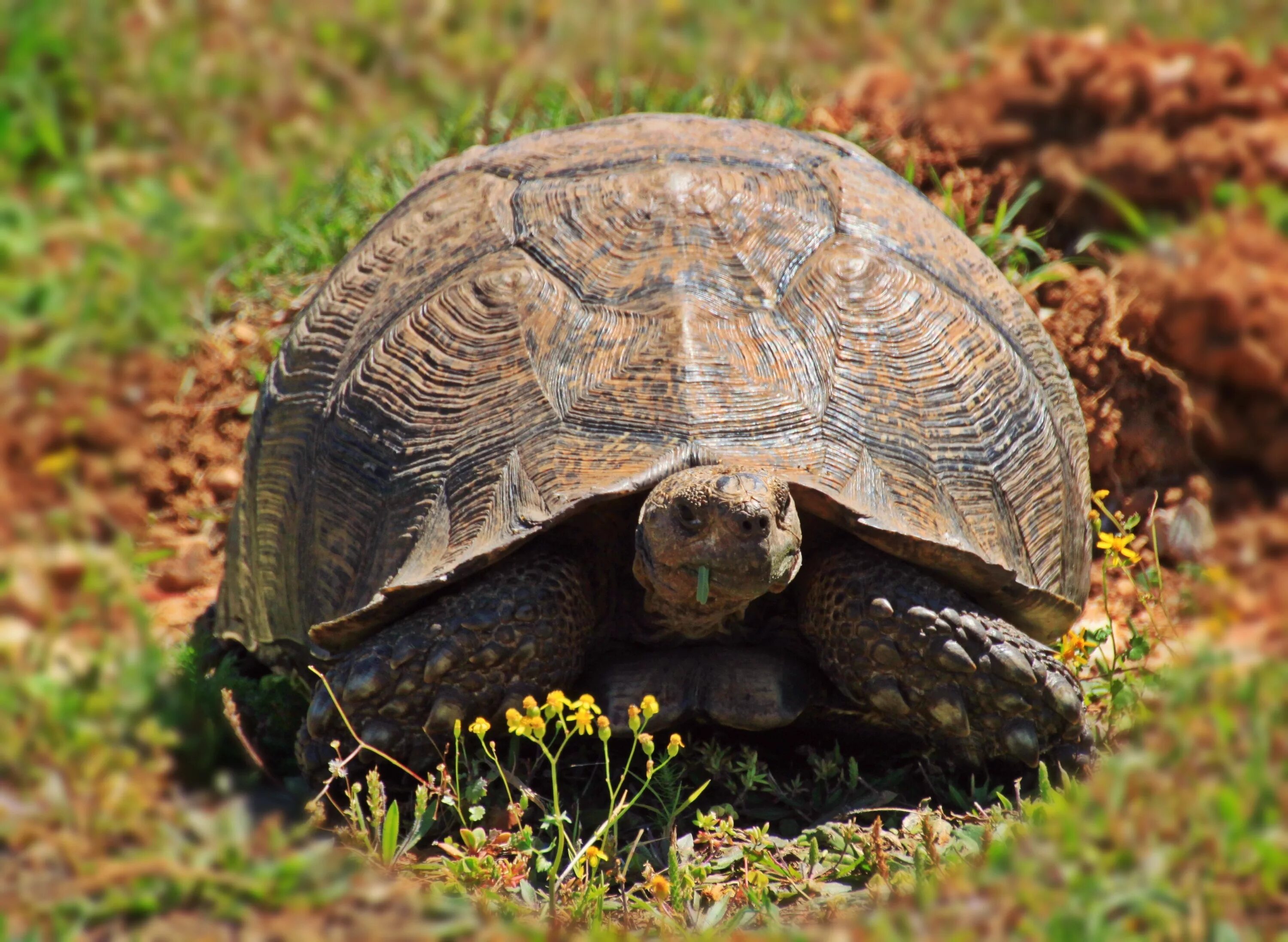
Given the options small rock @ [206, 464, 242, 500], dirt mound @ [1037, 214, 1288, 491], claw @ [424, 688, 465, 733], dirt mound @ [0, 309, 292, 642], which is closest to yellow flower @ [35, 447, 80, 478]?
dirt mound @ [0, 309, 292, 642]

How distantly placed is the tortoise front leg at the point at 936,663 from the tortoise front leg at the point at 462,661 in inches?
26.2

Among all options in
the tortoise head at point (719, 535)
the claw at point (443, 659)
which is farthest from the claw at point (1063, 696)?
the claw at point (443, 659)

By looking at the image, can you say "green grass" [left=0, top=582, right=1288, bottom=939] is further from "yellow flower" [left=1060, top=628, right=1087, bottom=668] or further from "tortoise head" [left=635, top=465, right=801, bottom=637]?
"tortoise head" [left=635, top=465, right=801, bottom=637]

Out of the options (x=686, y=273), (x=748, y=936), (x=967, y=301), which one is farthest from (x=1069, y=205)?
(x=748, y=936)

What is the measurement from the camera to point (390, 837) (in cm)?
317

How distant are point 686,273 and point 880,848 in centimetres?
153

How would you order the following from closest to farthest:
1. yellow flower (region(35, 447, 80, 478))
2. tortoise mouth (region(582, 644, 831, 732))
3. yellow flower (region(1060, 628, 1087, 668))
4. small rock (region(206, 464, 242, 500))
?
tortoise mouth (region(582, 644, 831, 732)) → yellow flower (region(1060, 628, 1087, 668)) → yellow flower (region(35, 447, 80, 478)) → small rock (region(206, 464, 242, 500))

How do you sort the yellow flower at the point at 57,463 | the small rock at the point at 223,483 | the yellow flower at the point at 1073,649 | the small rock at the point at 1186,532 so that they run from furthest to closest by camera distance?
the small rock at the point at 223,483 → the yellow flower at the point at 57,463 → the small rock at the point at 1186,532 → the yellow flower at the point at 1073,649

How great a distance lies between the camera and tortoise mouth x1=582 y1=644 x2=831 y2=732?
132 inches

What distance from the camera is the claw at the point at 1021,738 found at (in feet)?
11.0

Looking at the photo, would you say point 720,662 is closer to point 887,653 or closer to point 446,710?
point 887,653

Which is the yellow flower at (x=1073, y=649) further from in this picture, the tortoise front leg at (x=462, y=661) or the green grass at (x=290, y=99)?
the green grass at (x=290, y=99)

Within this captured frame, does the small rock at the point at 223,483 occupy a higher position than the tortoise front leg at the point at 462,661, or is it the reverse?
the small rock at the point at 223,483

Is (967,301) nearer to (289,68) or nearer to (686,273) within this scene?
(686,273)
